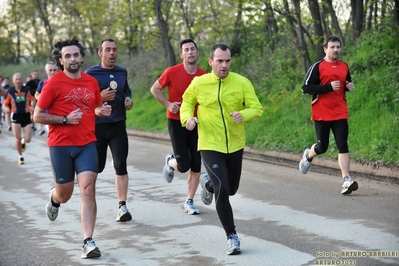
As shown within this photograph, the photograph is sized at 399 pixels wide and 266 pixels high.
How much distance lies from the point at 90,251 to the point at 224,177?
4.59 ft

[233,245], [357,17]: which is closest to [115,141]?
[233,245]

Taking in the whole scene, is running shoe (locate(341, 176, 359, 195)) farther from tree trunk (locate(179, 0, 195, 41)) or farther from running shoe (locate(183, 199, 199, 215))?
tree trunk (locate(179, 0, 195, 41))

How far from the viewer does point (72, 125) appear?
739 cm

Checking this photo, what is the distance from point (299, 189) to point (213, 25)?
52.7 ft

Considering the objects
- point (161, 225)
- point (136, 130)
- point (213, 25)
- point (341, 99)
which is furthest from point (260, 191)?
point (213, 25)

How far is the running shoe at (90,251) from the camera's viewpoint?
712 centimetres

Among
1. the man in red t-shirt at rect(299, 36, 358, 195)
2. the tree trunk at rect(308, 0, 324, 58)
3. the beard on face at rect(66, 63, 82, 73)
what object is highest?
the tree trunk at rect(308, 0, 324, 58)

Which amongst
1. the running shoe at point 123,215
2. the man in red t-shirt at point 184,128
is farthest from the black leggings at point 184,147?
the running shoe at point 123,215

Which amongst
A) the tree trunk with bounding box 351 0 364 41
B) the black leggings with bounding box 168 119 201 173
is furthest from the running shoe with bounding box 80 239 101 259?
the tree trunk with bounding box 351 0 364 41

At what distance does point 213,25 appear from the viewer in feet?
85.8

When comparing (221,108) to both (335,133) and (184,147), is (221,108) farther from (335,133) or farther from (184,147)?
(335,133)

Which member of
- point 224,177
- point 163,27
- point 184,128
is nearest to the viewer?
point 224,177

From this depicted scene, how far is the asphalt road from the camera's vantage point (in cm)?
696

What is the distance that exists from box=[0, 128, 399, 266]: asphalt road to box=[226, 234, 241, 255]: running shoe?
6 centimetres
